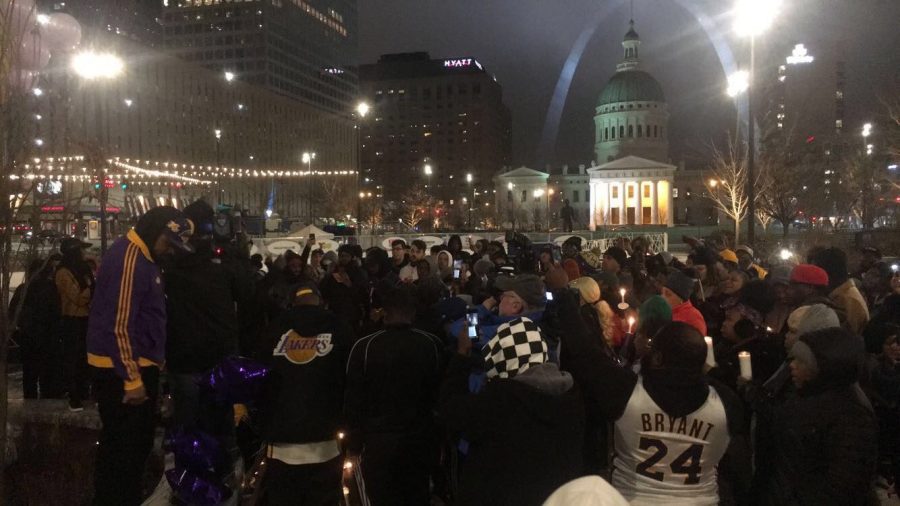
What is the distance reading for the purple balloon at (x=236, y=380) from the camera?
4555mm

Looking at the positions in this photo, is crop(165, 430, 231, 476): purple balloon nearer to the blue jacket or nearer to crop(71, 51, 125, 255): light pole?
the blue jacket

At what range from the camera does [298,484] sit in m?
4.75

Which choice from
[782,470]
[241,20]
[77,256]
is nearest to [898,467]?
[782,470]

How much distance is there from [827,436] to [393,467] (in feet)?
8.38

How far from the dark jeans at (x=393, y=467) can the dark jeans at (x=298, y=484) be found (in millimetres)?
361

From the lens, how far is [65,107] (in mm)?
8109

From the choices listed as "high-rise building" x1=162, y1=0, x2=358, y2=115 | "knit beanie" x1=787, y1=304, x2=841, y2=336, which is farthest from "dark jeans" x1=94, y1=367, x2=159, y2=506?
"high-rise building" x1=162, y1=0, x2=358, y2=115

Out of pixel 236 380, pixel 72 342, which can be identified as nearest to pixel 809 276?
pixel 236 380

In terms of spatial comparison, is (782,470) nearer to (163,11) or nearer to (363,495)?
(363,495)

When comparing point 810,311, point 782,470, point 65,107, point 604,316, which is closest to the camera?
point 782,470

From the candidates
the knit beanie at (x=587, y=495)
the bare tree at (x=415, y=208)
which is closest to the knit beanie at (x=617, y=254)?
the knit beanie at (x=587, y=495)

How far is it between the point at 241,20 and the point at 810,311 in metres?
132

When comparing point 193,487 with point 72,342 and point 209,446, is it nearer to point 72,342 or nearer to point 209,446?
point 209,446

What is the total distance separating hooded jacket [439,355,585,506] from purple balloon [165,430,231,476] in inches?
75.6
